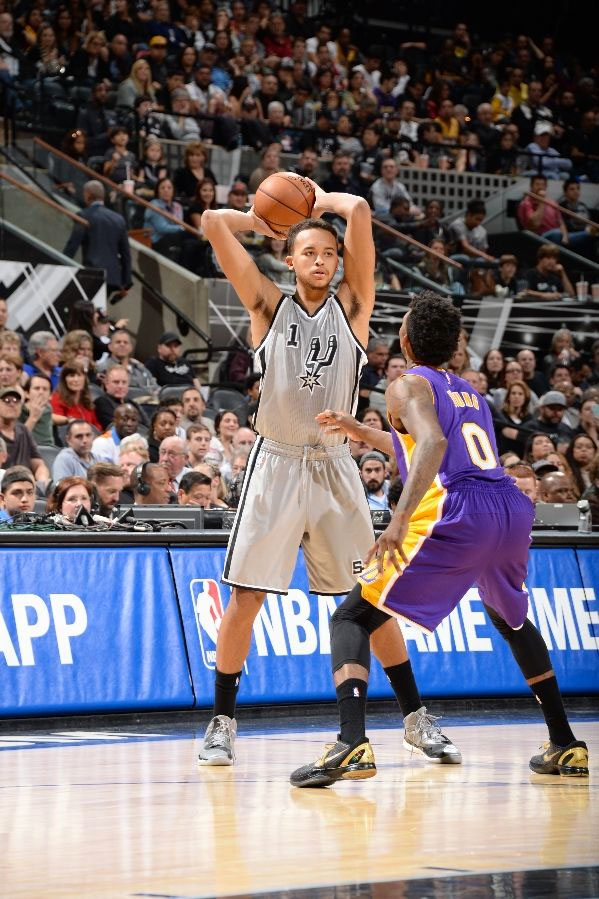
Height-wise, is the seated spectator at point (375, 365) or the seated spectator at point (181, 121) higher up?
the seated spectator at point (181, 121)

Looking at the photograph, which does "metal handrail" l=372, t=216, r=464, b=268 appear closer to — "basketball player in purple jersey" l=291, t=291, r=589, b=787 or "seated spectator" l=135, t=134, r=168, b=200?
"seated spectator" l=135, t=134, r=168, b=200

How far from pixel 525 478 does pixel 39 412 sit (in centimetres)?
411

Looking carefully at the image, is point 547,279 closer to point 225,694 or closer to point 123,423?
point 123,423

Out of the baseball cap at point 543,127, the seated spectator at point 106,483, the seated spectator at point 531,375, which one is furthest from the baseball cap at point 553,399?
the baseball cap at point 543,127

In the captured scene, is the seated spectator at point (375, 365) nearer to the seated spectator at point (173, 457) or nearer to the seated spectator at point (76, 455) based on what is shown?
the seated spectator at point (173, 457)

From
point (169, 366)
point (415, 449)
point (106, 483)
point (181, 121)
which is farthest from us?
point (181, 121)

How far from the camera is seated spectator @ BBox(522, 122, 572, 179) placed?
22.3 metres

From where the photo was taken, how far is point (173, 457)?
36.9 feet

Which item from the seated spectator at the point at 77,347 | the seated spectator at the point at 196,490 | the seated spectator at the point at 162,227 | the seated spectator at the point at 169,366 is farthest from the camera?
the seated spectator at the point at 162,227

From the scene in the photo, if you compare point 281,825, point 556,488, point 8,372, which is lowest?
point 556,488

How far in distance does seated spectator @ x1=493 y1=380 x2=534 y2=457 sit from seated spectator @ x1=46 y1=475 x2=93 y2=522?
22.2 feet

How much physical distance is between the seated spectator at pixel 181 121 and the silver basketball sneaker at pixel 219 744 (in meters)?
12.8

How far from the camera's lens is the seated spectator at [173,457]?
1120 centimetres

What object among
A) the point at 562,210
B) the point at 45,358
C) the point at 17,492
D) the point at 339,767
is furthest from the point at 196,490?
the point at 562,210
